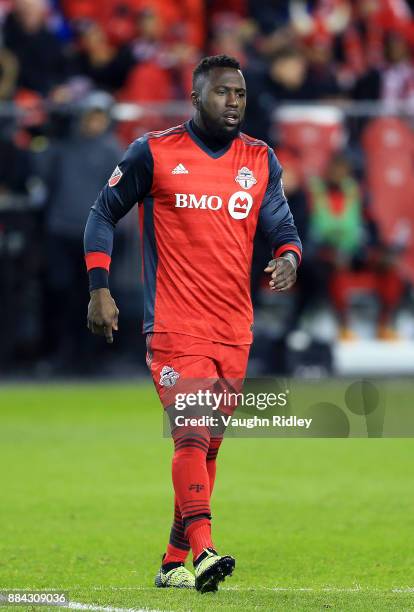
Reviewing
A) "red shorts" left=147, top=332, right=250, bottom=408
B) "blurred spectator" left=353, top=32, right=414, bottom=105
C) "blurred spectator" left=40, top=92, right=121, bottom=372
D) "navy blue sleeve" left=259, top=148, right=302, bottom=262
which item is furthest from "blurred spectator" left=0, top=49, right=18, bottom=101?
"red shorts" left=147, top=332, right=250, bottom=408

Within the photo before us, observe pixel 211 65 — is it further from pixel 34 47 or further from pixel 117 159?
pixel 34 47

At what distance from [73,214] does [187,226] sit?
9.74m

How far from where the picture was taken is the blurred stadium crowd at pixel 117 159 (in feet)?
54.2

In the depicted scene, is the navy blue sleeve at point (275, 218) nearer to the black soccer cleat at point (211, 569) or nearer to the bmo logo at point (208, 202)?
the bmo logo at point (208, 202)

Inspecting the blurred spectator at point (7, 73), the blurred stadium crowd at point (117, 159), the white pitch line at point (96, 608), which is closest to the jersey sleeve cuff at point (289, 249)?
the white pitch line at point (96, 608)

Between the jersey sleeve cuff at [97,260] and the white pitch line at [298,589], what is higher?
the jersey sleeve cuff at [97,260]

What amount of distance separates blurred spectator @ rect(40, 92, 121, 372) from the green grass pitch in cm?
204

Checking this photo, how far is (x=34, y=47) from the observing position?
674 inches

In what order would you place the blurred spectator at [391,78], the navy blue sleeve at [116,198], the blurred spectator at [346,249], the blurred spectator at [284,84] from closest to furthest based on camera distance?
the navy blue sleeve at [116,198] → the blurred spectator at [284,84] → the blurred spectator at [346,249] → the blurred spectator at [391,78]

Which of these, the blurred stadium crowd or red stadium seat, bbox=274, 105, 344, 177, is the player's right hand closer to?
the blurred stadium crowd

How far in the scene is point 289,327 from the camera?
17.2 meters

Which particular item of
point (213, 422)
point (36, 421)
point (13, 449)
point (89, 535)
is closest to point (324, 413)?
point (213, 422)

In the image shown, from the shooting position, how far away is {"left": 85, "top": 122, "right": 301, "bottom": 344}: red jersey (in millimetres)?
6793

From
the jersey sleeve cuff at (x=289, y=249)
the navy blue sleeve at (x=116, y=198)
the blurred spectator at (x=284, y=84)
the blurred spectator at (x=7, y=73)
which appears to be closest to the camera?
the navy blue sleeve at (x=116, y=198)
